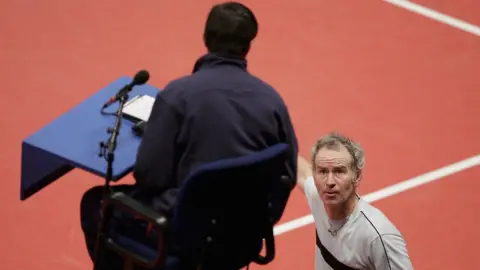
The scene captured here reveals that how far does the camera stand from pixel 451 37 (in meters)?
7.64

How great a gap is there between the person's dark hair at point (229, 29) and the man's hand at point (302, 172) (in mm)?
970

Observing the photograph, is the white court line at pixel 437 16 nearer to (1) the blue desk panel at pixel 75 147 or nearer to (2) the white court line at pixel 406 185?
(2) the white court line at pixel 406 185

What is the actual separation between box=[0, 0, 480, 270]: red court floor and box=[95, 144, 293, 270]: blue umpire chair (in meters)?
1.59

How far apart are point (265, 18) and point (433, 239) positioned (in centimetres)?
289

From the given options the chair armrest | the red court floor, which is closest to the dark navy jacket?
the chair armrest

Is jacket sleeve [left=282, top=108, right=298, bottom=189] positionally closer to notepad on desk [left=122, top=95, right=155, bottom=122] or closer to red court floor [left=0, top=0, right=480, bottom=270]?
notepad on desk [left=122, top=95, right=155, bottom=122]

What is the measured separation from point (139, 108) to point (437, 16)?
4.27 metres

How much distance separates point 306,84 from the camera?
23.0 feet

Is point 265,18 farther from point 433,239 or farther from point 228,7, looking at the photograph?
point 228,7

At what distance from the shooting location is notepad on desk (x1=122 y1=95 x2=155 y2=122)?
4.35m

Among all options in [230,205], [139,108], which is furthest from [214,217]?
[139,108]

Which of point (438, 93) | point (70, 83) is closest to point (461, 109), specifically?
point (438, 93)

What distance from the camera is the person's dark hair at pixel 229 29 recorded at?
3.72 m

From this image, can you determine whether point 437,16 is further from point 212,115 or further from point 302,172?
point 212,115
